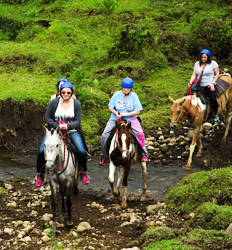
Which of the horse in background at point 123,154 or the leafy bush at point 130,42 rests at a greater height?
the leafy bush at point 130,42

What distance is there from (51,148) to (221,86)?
7993mm

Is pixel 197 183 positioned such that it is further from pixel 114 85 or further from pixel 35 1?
pixel 35 1

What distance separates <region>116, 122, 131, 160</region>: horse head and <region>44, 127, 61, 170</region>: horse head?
1.90 meters

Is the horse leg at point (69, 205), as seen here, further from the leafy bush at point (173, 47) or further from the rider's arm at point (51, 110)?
the leafy bush at point (173, 47)

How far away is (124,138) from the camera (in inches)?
349

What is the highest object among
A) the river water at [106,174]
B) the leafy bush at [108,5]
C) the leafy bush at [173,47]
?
the leafy bush at [108,5]

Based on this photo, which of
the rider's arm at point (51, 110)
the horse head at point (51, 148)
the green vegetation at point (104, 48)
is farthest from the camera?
the green vegetation at point (104, 48)

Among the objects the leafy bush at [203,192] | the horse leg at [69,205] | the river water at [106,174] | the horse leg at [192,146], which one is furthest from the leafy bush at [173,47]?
the horse leg at [69,205]

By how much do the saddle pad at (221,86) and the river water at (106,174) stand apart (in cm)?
270

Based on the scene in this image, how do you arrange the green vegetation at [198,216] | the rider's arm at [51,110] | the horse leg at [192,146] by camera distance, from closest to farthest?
the green vegetation at [198,216], the rider's arm at [51,110], the horse leg at [192,146]

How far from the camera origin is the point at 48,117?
326 inches

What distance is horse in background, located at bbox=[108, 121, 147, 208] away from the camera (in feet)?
29.1

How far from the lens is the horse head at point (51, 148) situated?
7.03 metres

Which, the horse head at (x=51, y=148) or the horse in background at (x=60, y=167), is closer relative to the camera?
the horse head at (x=51, y=148)
